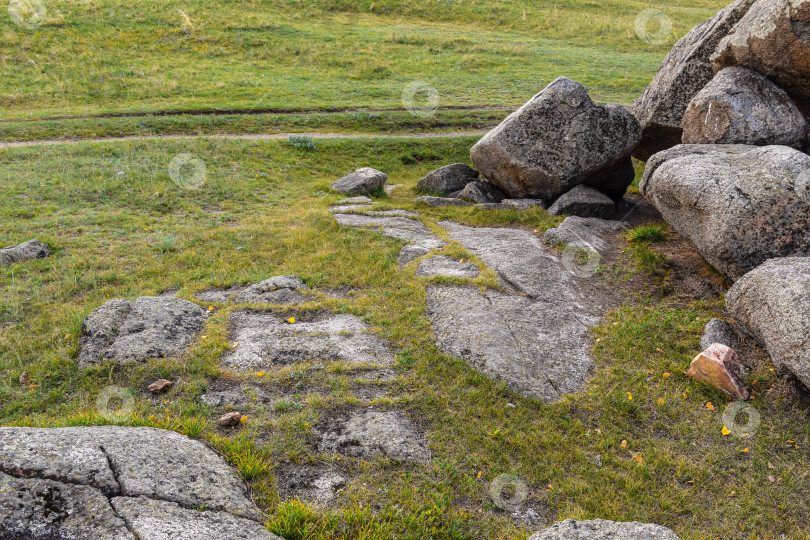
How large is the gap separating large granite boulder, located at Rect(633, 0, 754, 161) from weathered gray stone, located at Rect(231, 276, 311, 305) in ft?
41.8

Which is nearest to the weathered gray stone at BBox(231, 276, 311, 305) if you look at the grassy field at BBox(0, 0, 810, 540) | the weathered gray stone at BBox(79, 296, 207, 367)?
the grassy field at BBox(0, 0, 810, 540)

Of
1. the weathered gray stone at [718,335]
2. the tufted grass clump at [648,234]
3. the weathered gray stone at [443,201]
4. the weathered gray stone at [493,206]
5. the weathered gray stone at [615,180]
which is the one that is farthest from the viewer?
the weathered gray stone at [443,201]

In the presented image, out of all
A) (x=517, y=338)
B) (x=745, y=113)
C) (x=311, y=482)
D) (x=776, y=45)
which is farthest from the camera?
(x=745, y=113)

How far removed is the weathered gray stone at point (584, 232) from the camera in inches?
555

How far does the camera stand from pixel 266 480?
258 inches

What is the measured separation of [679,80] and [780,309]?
10722mm

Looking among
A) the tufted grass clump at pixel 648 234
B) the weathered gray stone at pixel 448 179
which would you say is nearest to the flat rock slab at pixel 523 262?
the tufted grass clump at pixel 648 234

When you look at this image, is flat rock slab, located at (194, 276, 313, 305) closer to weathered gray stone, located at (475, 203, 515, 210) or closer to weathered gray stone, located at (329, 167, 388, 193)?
weathered gray stone, located at (475, 203, 515, 210)

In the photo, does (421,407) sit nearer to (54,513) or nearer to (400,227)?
(54,513)

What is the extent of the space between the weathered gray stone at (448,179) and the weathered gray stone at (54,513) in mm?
17481

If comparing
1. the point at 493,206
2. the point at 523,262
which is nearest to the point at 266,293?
the point at 523,262

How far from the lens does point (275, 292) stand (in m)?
11.7

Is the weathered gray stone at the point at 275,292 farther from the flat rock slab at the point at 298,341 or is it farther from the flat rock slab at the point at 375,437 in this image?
the flat rock slab at the point at 375,437

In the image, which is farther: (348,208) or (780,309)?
(348,208)
